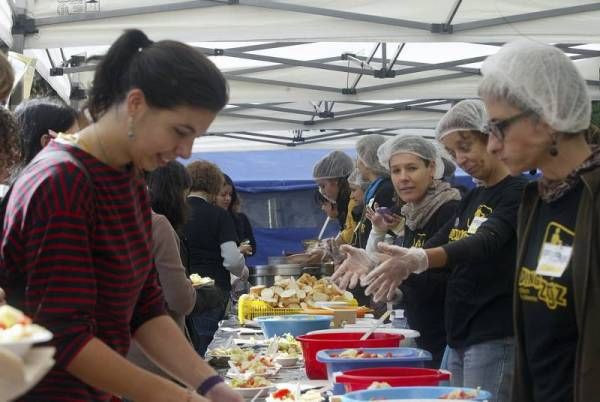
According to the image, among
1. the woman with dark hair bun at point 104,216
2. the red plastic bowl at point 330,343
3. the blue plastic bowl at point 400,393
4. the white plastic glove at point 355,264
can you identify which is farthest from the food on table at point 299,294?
the woman with dark hair bun at point 104,216

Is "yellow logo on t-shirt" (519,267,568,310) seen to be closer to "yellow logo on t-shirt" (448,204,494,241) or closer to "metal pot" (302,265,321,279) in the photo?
"yellow logo on t-shirt" (448,204,494,241)

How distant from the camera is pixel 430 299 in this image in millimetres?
3561

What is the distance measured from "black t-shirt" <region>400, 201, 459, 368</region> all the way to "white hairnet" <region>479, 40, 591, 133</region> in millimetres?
1292

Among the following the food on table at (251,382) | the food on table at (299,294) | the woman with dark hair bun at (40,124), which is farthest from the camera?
the food on table at (299,294)

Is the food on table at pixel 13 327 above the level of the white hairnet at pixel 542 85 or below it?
below

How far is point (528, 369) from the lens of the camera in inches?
88.9

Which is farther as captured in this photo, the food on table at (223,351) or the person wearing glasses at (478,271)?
the food on table at (223,351)

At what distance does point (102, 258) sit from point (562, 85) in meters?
1.07

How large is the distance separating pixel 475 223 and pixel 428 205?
726 millimetres

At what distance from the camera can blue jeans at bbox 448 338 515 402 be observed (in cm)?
294

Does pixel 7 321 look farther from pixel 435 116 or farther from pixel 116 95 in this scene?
pixel 435 116

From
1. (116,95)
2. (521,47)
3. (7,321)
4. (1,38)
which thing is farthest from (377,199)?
(7,321)

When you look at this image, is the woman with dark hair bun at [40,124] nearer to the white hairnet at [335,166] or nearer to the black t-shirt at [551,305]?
the black t-shirt at [551,305]

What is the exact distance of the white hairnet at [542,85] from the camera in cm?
219
